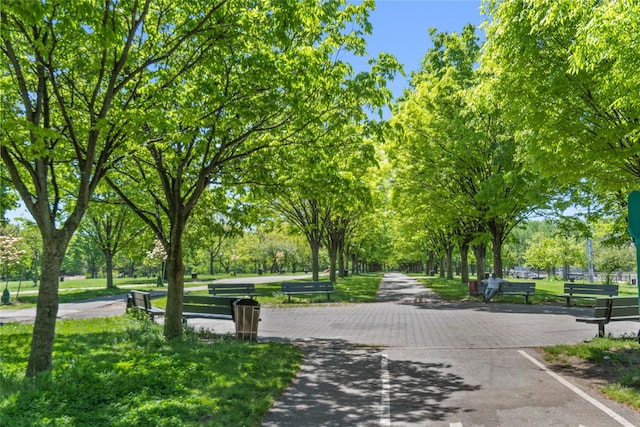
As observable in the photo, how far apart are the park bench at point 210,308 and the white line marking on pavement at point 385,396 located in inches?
170

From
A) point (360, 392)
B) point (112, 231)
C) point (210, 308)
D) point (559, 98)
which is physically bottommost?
point (360, 392)

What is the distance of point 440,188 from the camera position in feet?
70.7

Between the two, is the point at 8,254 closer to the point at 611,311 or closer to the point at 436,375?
the point at 436,375

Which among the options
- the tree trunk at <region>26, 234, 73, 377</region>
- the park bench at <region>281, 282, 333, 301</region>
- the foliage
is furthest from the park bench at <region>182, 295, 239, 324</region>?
the foliage

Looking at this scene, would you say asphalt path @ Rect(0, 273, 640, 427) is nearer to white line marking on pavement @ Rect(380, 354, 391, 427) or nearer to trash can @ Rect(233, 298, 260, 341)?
white line marking on pavement @ Rect(380, 354, 391, 427)

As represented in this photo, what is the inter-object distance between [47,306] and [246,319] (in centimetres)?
441

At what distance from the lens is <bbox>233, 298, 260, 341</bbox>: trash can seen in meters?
10.2

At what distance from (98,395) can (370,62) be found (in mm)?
8485

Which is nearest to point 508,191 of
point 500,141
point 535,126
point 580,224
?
point 500,141

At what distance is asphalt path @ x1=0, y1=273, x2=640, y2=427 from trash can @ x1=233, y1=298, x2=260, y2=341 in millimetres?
633

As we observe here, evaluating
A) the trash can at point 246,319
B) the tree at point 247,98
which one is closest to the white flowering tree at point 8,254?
the tree at point 247,98

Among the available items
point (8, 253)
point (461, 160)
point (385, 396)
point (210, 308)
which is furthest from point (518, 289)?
point (8, 253)

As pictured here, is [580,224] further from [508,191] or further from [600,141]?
[600,141]

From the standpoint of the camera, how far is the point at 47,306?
668 cm
